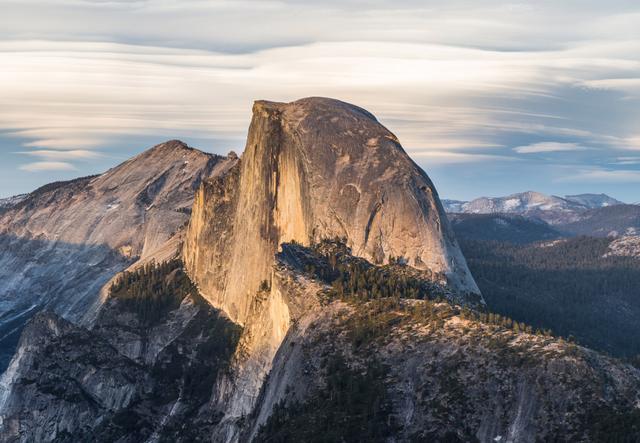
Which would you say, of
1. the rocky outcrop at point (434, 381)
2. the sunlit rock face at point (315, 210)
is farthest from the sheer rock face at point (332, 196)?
the rocky outcrop at point (434, 381)

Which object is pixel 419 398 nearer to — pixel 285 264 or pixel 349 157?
pixel 285 264

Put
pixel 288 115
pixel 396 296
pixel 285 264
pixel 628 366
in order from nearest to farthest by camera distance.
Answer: pixel 628 366 → pixel 396 296 → pixel 285 264 → pixel 288 115

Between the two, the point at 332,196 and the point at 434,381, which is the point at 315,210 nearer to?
the point at 332,196

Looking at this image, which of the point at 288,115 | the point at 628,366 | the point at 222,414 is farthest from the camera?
the point at 288,115

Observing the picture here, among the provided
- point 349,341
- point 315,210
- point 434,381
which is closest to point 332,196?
point 315,210

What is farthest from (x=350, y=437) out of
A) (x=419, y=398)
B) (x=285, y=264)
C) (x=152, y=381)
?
(x=152, y=381)

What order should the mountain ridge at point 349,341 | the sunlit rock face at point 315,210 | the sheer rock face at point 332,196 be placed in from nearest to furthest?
the mountain ridge at point 349,341 < the sunlit rock face at point 315,210 < the sheer rock face at point 332,196

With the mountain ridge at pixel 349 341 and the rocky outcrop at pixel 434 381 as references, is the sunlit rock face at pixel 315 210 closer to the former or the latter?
the mountain ridge at pixel 349 341

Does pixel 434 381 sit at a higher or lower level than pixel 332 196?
lower
